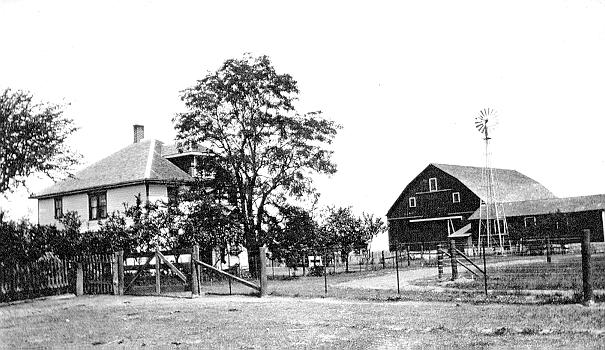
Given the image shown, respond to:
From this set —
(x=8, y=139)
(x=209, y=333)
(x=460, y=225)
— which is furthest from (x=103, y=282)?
(x=460, y=225)

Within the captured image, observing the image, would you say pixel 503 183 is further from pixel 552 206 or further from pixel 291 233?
pixel 291 233

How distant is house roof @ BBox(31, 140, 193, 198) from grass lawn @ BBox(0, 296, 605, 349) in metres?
21.8

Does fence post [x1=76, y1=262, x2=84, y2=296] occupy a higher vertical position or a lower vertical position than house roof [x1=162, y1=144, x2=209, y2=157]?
lower

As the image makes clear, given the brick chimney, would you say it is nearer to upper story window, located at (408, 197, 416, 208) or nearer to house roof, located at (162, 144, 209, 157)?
house roof, located at (162, 144, 209, 157)

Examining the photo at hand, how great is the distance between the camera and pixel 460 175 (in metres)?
63.6

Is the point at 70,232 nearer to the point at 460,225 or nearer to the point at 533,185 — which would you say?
the point at 460,225

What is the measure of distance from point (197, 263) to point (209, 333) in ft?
26.2

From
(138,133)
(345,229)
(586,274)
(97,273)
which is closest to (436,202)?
(345,229)

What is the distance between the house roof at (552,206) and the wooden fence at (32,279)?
143 feet

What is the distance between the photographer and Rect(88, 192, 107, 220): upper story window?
129ft

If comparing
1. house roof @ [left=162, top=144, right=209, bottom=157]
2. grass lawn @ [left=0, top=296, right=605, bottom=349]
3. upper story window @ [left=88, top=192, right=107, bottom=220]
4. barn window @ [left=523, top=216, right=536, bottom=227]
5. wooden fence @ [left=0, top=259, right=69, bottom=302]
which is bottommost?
grass lawn @ [left=0, top=296, right=605, bottom=349]

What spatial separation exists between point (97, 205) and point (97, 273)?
19430mm

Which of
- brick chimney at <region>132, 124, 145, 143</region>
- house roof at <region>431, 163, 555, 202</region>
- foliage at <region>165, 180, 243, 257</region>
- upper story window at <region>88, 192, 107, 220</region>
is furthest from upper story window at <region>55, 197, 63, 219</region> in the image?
house roof at <region>431, 163, 555, 202</region>

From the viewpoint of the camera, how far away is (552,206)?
2226 inches
